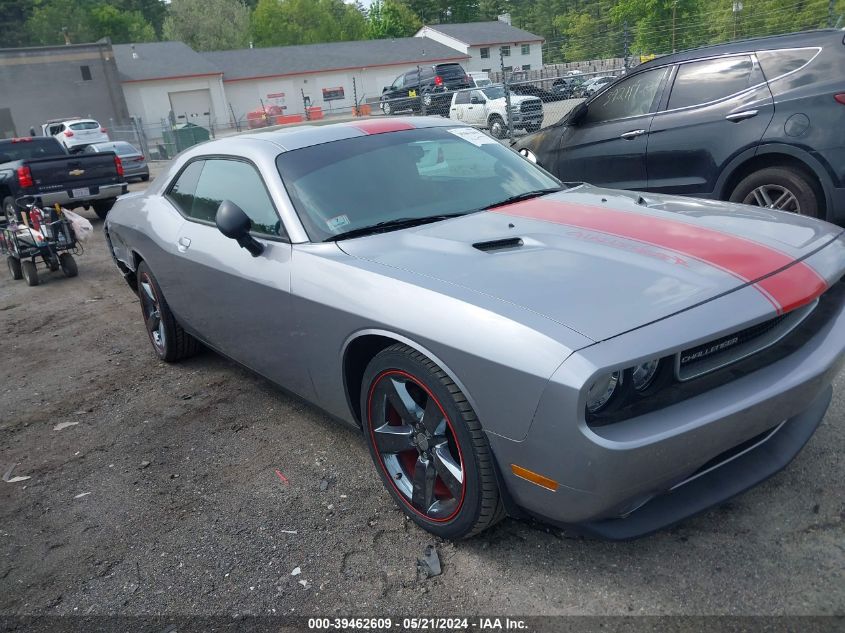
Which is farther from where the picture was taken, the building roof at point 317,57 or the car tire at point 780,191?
the building roof at point 317,57

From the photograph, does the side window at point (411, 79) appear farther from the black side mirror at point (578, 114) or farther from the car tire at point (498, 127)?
the black side mirror at point (578, 114)

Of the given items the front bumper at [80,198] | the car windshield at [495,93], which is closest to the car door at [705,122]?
the front bumper at [80,198]

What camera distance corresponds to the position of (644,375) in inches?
90.4

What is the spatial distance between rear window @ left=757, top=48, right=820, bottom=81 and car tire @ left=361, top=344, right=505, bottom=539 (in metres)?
4.52

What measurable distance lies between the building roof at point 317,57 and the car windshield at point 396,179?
54.3m

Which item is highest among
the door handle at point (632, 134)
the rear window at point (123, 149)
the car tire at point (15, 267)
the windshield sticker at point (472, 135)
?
the windshield sticker at point (472, 135)

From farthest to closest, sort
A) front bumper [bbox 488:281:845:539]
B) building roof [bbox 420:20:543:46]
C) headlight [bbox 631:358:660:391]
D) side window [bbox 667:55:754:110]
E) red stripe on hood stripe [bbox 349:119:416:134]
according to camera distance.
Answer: building roof [bbox 420:20:543:46] → side window [bbox 667:55:754:110] → red stripe on hood stripe [bbox 349:119:416:134] → headlight [bbox 631:358:660:391] → front bumper [bbox 488:281:845:539]

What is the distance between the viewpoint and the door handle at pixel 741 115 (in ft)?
18.5

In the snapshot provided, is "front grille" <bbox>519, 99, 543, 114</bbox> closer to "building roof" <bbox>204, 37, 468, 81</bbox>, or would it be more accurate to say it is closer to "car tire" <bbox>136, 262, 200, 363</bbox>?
"car tire" <bbox>136, 262, 200, 363</bbox>

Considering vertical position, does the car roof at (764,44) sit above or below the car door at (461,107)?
above

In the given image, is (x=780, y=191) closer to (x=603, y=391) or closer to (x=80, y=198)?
(x=603, y=391)

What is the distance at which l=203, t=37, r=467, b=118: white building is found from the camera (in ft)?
179

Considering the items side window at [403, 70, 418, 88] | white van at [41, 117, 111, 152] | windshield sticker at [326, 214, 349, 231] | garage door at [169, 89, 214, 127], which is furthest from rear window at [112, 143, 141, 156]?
garage door at [169, 89, 214, 127]

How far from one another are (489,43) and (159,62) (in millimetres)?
29210
